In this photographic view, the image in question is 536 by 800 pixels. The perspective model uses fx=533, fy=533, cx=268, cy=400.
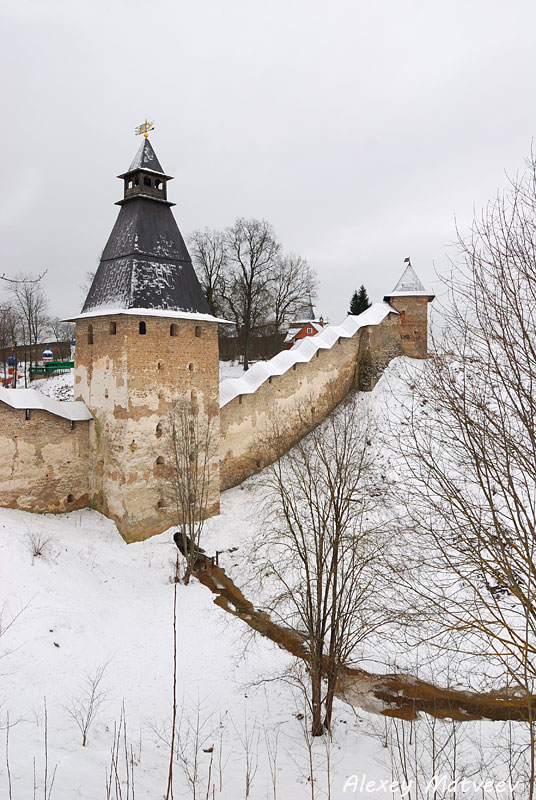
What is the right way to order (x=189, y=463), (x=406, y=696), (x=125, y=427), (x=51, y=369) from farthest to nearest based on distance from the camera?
(x=51, y=369) → (x=125, y=427) → (x=189, y=463) → (x=406, y=696)

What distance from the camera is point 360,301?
34344mm

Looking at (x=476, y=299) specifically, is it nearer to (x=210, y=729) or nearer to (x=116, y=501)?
(x=210, y=729)

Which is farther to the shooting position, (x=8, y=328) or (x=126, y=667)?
(x=8, y=328)

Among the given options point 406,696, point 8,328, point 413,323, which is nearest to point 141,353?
point 406,696

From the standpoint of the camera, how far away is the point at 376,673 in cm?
909

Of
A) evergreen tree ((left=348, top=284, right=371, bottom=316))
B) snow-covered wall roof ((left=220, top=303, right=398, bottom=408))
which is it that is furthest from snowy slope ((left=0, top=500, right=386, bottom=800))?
evergreen tree ((left=348, top=284, right=371, bottom=316))

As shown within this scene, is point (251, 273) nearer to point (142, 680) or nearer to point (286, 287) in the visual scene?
point (286, 287)

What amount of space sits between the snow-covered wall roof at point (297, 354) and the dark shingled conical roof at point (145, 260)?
2.44 metres

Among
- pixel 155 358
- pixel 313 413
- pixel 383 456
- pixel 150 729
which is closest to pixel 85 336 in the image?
pixel 155 358

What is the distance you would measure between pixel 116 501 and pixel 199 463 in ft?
7.71

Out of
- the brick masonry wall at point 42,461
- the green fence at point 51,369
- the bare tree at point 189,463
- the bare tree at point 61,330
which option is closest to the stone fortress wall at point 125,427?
the brick masonry wall at point 42,461

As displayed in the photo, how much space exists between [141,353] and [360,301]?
23.7m

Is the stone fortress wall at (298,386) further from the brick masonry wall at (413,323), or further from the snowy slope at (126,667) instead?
the snowy slope at (126,667)

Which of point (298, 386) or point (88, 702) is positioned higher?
point (298, 386)
